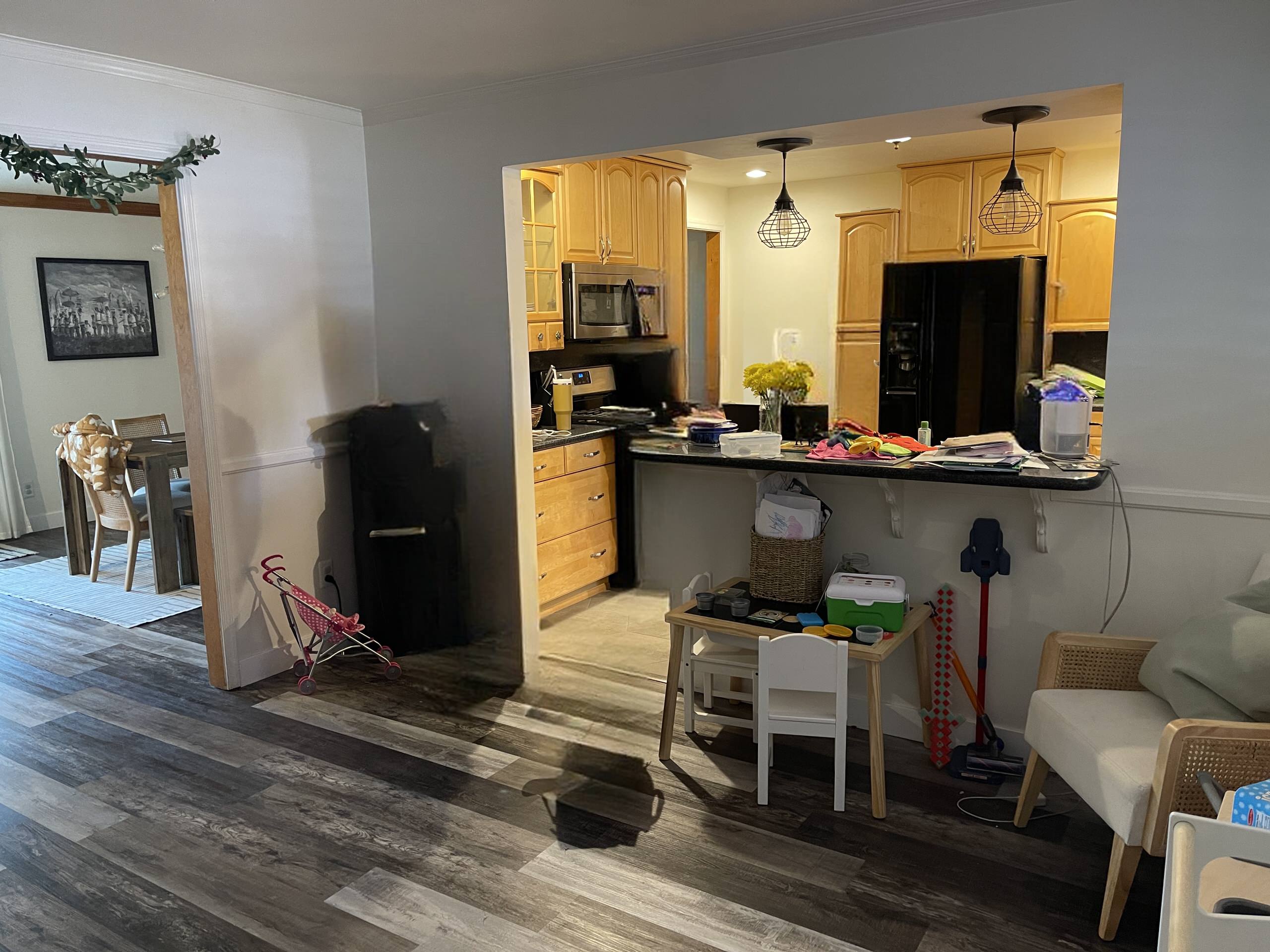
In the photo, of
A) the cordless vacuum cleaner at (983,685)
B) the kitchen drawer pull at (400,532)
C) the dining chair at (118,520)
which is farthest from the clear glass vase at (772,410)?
the dining chair at (118,520)

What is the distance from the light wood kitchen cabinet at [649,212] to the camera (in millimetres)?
5340

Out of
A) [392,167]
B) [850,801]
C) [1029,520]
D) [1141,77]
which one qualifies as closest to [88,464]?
[392,167]

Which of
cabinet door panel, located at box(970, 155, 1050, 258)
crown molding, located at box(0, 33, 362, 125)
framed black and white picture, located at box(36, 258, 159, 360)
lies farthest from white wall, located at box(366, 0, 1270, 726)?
framed black and white picture, located at box(36, 258, 159, 360)

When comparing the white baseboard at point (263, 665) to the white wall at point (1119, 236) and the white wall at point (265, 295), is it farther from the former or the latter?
the white wall at point (1119, 236)

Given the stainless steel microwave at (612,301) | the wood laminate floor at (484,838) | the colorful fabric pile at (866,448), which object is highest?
the stainless steel microwave at (612,301)

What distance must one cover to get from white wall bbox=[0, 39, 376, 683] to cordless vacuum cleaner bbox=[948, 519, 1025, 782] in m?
2.74

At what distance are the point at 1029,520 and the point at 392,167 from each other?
301 centimetres

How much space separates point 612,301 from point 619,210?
0.51 m

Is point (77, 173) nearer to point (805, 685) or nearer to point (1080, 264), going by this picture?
point (805, 685)

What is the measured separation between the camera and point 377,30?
298 centimetres

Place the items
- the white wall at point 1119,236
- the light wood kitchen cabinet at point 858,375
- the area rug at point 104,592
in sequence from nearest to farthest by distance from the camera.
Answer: the white wall at point 1119,236
the area rug at point 104,592
the light wood kitchen cabinet at point 858,375

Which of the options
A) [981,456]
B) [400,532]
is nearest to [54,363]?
[400,532]

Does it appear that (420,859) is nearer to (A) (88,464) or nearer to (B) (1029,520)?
(B) (1029,520)

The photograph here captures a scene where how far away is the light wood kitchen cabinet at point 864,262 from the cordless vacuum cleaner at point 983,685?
3457 mm
